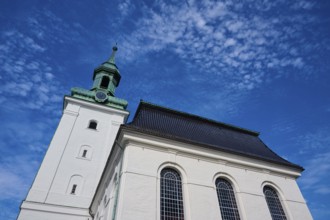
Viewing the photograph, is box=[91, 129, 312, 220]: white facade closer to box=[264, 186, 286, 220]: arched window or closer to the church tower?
box=[264, 186, 286, 220]: arched window

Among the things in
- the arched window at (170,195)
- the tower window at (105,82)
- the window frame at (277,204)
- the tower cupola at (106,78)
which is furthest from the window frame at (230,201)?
the tower window at (105,82)

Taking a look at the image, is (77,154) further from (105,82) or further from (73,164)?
(105,82)

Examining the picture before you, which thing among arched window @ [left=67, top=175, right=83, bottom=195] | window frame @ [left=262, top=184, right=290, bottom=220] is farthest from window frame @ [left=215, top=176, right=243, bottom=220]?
arched window @ [left=67, top=175, right=83, bottom=195]

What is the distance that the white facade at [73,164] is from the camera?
20.9 metres

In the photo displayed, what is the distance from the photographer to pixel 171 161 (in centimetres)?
1283

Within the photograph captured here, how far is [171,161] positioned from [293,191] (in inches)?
322

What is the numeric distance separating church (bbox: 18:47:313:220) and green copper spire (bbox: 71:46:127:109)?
418 inches

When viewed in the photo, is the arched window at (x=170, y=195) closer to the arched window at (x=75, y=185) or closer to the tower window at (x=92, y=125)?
the arched window at (x=75, y=185)

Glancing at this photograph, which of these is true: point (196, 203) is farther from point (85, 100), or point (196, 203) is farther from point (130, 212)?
point (85, 100)

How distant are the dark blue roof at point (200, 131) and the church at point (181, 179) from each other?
6cm

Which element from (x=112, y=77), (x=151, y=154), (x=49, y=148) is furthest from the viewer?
(x=112, y=77)

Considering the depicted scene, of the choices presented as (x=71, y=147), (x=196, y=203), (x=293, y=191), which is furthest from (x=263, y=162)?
(x=71, y=147)

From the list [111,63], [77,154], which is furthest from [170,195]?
[111,63]

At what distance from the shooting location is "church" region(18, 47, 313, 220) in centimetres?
1144
